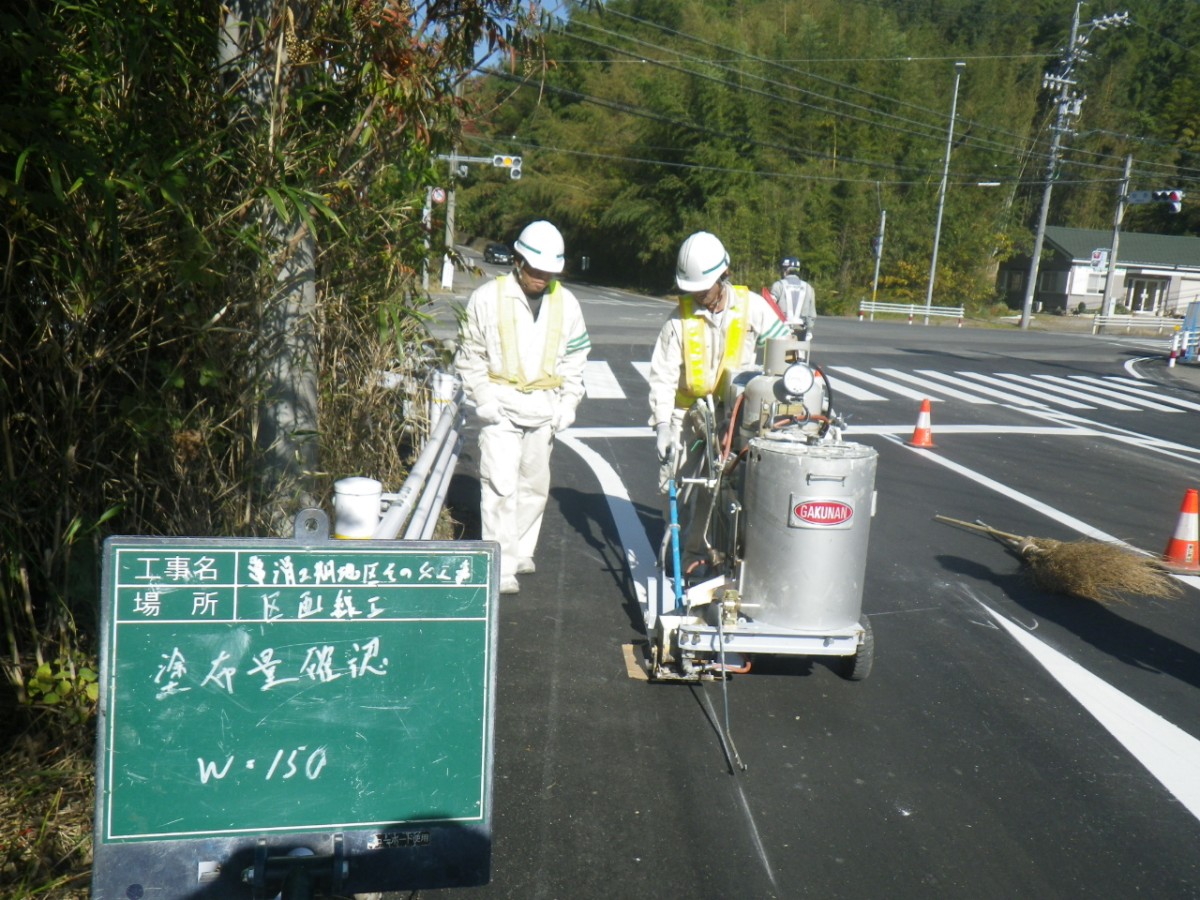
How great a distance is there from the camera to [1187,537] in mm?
7988

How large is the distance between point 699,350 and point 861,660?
6.31 ft

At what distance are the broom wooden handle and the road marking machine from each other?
3.36 meters

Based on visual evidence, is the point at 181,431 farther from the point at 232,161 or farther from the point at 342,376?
the point at 342,376

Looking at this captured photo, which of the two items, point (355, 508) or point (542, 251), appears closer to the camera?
point (355, 508)

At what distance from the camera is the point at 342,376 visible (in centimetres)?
613

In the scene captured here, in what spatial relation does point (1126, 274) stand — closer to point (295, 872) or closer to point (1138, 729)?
point (1138, 729)

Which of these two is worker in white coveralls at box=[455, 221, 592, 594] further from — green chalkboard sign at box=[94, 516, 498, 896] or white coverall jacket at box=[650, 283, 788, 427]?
green chalkboard sign at box=[94, 516, 498, 896]

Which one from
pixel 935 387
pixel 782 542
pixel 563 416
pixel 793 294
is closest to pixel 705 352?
pixel 563 416

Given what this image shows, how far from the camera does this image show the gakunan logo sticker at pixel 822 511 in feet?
15.9

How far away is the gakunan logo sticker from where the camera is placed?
4.86 meters

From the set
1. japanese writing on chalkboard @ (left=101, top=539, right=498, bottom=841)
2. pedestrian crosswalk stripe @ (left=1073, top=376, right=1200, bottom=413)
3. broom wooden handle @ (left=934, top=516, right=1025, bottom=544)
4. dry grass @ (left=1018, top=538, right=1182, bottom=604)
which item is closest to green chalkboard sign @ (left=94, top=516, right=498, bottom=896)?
japanese writing on chalkboard @ (left=101, top=539, right=498, bottom=841)

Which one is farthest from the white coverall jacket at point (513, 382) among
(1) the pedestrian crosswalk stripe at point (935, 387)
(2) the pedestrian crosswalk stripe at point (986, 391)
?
(2) the pedestrian crosswalk stripe at point (986, 391)

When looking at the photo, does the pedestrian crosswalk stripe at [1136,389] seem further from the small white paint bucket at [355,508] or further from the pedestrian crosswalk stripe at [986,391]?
the small white paint bucket at [355,508]

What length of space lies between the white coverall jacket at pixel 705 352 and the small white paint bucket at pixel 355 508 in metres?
3.07
